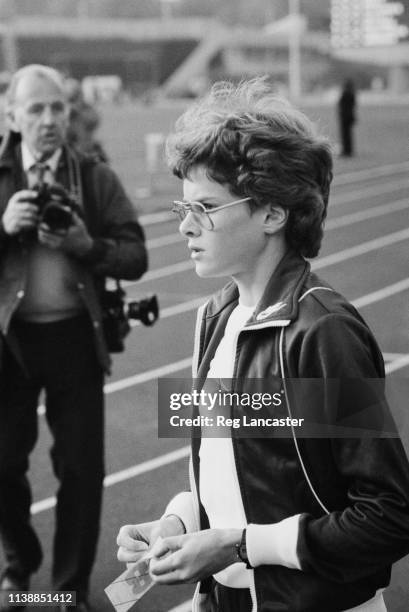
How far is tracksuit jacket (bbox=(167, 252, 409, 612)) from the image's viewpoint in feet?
4.57

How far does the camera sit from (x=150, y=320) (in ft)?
10.8

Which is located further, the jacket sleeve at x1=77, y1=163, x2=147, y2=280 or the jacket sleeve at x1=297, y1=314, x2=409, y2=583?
the jacket sleeve at x1=77, y1=163, x2=147, y2=280

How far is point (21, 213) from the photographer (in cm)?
294

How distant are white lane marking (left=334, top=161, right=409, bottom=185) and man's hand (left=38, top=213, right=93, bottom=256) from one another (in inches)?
559

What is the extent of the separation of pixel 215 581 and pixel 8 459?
1672 mm

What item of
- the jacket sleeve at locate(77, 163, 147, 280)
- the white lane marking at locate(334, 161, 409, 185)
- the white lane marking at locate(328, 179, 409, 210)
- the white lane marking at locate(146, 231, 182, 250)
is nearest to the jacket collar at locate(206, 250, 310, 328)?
the jacket sleeve at locate(77, 163, 147, 280)

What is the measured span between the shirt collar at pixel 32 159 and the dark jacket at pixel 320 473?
1751mm

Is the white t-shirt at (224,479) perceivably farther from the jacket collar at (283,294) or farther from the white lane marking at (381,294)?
the white lane marking at (381,294)

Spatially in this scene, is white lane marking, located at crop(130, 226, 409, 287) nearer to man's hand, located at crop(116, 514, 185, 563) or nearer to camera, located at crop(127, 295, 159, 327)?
camera, located at crop(127, 295, 159, 327)

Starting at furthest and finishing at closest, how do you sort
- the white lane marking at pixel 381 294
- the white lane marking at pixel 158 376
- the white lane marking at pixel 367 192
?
the white lane marking at pixel 367 192, the white lane marking at pixel 381 294, the white lane marking at pixel 158 376

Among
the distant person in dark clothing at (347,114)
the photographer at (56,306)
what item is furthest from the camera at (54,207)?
the distant person in dark clothing at (347,114)

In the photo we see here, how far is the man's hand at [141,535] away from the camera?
1.62 m

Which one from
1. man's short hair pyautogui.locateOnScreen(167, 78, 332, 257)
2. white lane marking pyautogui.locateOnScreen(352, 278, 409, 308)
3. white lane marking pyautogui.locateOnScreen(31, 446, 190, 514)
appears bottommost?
white lane marking pyautogui.locateOnScreen(352, 278, 409, 308)

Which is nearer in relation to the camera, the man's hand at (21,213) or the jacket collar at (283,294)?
the jacket collar at (283,294)
